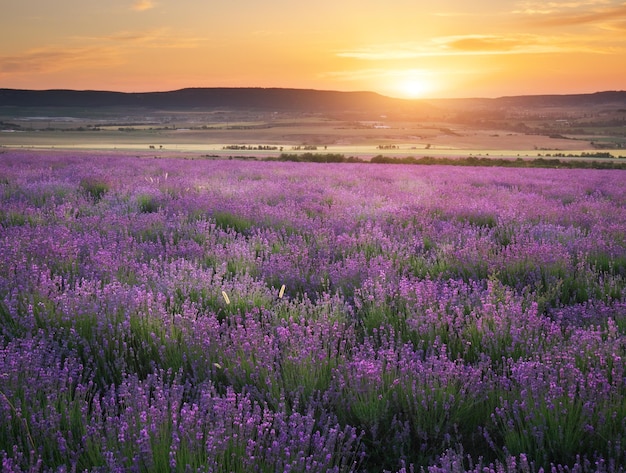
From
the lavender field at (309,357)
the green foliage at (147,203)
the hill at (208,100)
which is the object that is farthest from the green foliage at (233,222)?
the hill at (208,100)

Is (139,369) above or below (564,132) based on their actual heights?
below

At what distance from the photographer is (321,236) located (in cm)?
559

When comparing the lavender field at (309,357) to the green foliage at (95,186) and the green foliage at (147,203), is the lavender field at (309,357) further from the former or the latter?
the green foliage at (95,186)

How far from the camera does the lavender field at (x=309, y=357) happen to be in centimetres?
189

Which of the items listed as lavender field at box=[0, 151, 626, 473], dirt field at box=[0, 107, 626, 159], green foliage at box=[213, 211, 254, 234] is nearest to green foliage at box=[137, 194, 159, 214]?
green foliage at box=[213, 211, 254, 234]

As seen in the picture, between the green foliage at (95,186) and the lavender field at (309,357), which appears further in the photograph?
the green foliage at (95,186)

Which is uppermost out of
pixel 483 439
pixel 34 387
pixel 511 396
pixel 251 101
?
pixel 251 101

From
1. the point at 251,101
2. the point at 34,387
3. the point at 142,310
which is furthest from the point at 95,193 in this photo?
the point at 251,101

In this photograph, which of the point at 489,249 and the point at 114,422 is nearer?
the point at 114,422

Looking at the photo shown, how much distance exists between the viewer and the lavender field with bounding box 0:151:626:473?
1.89m

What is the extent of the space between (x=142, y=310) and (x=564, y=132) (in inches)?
3310

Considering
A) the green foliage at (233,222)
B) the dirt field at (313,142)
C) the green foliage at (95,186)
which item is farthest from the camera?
the dirt field at (313,142)

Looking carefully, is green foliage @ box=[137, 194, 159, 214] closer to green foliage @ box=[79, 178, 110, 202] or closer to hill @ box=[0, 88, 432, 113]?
green foliage @ box=[79, 178, 110, 202]

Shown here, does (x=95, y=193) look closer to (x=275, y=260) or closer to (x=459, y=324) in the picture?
(x=275, y=260)
